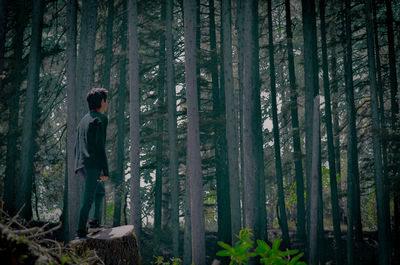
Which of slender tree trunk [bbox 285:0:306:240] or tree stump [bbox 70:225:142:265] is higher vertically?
slender tree trunk [bbox 285:0:306:240]

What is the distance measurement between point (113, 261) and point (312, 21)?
13596mm

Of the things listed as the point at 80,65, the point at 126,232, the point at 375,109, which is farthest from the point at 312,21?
the point at 126,232

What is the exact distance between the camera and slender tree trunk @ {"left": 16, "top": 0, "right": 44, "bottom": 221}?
12.7m

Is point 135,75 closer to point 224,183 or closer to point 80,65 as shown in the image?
point 80,65

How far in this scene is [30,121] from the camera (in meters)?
13.0

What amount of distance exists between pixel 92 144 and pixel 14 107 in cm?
1147

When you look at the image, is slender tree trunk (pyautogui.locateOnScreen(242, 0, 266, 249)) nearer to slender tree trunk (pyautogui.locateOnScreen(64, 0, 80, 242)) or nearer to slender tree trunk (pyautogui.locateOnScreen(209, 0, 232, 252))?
slender tree trunk (pyautogui.locateOnScreen(209, 0, 232, 252))

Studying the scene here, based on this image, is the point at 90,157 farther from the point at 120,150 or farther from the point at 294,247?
the point at 294,247

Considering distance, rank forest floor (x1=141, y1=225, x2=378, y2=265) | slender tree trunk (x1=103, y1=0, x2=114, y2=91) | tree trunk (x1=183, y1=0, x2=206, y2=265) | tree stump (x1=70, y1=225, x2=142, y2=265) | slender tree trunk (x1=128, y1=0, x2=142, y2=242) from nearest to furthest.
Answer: tree stump (x1=70, y1=225, x2=142, y2=265) < tree trunk (x1=183, y1=0, x2=206, y2=265) < slender tree trunk (x1=128, y1=0, x2=142, y2=242) < forest floor (x1=141, y1=225, x2=378, y2=265) < slender tree trunk (x1=103, y1=0, x2=114, y2=91)

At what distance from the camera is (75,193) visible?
977cm

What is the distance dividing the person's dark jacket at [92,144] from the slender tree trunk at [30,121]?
9002mm

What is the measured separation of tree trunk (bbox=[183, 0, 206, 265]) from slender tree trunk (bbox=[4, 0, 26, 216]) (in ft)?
27.6

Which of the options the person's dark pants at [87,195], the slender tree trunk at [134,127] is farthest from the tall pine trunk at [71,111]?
the person's dark pants at [87,195]

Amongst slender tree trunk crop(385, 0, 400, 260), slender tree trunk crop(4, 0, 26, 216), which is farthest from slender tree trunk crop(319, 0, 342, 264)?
slender tree trunk crop(4, 0, 26, 216)
